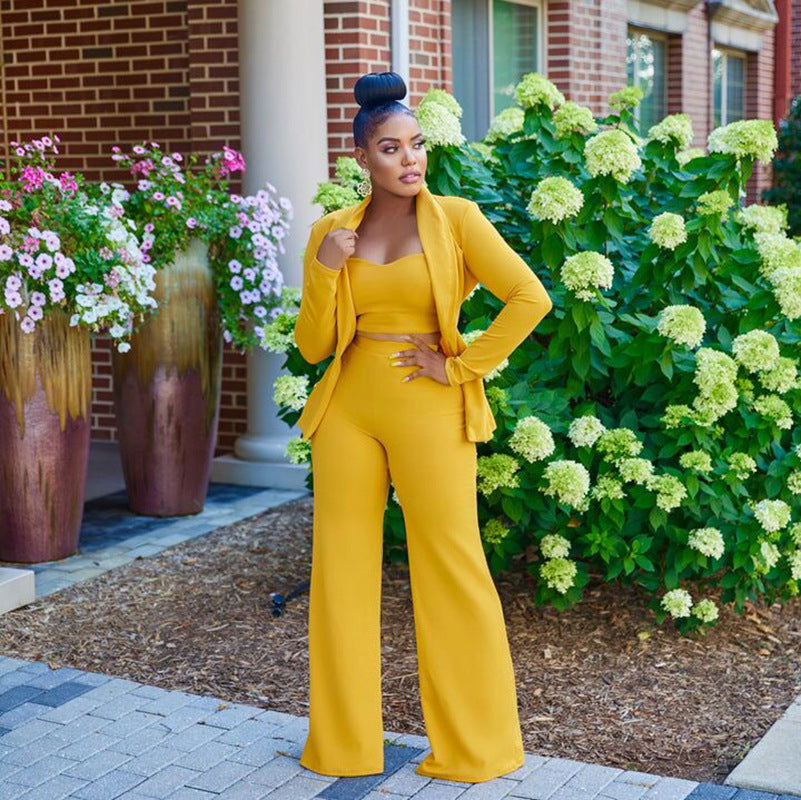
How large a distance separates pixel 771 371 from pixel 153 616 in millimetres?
2656

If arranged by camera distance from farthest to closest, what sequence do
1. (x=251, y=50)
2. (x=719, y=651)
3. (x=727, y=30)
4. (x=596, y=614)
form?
(x=727, y=30)
(x=251, y=50)
(x=596, y=614)
(x=719, y=651)

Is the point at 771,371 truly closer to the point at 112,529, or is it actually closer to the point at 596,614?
the point at 596,614

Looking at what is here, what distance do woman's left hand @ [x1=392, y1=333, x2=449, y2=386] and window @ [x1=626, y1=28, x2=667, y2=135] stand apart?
28.9 feet

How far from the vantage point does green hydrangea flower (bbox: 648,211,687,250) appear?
5.19m

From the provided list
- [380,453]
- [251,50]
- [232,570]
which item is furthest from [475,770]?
[251,50]

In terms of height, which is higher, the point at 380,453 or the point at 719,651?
the point at 380,453

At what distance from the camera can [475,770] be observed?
404cm

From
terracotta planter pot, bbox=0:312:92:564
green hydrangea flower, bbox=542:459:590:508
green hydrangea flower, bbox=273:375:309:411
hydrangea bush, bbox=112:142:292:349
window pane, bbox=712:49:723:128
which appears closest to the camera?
green hydrangea flower, bbox=542:459:590:508

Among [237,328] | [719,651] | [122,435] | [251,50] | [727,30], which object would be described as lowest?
[719,651]

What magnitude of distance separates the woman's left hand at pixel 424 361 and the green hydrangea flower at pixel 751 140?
2.05 m

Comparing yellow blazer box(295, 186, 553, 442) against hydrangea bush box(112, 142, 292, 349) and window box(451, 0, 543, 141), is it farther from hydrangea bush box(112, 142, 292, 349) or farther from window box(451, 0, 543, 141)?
window box(451, 0, 543, 141)

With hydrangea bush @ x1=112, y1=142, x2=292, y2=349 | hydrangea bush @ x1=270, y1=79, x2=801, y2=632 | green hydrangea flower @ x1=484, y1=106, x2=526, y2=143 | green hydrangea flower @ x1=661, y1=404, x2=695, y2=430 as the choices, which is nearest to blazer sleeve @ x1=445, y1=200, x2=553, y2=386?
hydrangea bush @ x1=270, y1=79, x2=801, y2=632

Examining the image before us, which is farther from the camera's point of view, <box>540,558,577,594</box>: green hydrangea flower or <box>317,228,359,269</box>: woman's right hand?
<box>540,558,577,594</box>: green hydrangea flower

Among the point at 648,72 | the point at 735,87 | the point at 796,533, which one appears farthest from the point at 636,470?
the point at 735,87
